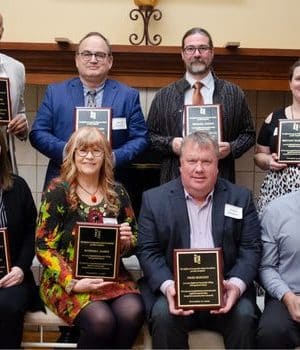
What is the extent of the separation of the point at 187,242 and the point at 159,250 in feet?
0.42

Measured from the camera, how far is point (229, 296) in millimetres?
2562

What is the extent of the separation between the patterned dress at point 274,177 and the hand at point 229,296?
0.61 m

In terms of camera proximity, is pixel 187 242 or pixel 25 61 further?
pixel 25 61

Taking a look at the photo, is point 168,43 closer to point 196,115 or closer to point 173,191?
point 196,115

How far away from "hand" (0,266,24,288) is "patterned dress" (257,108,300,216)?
1.16m

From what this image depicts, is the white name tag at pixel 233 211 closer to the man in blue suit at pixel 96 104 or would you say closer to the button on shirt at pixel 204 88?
the man in blue suit at pixel 96 104

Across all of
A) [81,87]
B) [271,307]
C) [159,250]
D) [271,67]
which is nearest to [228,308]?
[271,307]

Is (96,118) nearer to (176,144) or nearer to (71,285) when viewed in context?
(176,144)

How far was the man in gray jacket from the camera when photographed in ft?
10.8

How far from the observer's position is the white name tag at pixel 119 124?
3.25m

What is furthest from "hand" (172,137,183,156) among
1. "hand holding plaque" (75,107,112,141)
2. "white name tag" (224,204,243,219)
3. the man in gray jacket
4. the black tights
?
the black tights

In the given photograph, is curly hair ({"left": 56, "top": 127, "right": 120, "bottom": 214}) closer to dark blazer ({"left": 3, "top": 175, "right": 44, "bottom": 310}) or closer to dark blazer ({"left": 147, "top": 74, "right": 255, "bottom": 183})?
dark blazer ({"left": 3, "top": 175, "right": 44, "bottom": 310})

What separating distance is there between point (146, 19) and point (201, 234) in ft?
6.72

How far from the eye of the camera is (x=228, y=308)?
2521mm
